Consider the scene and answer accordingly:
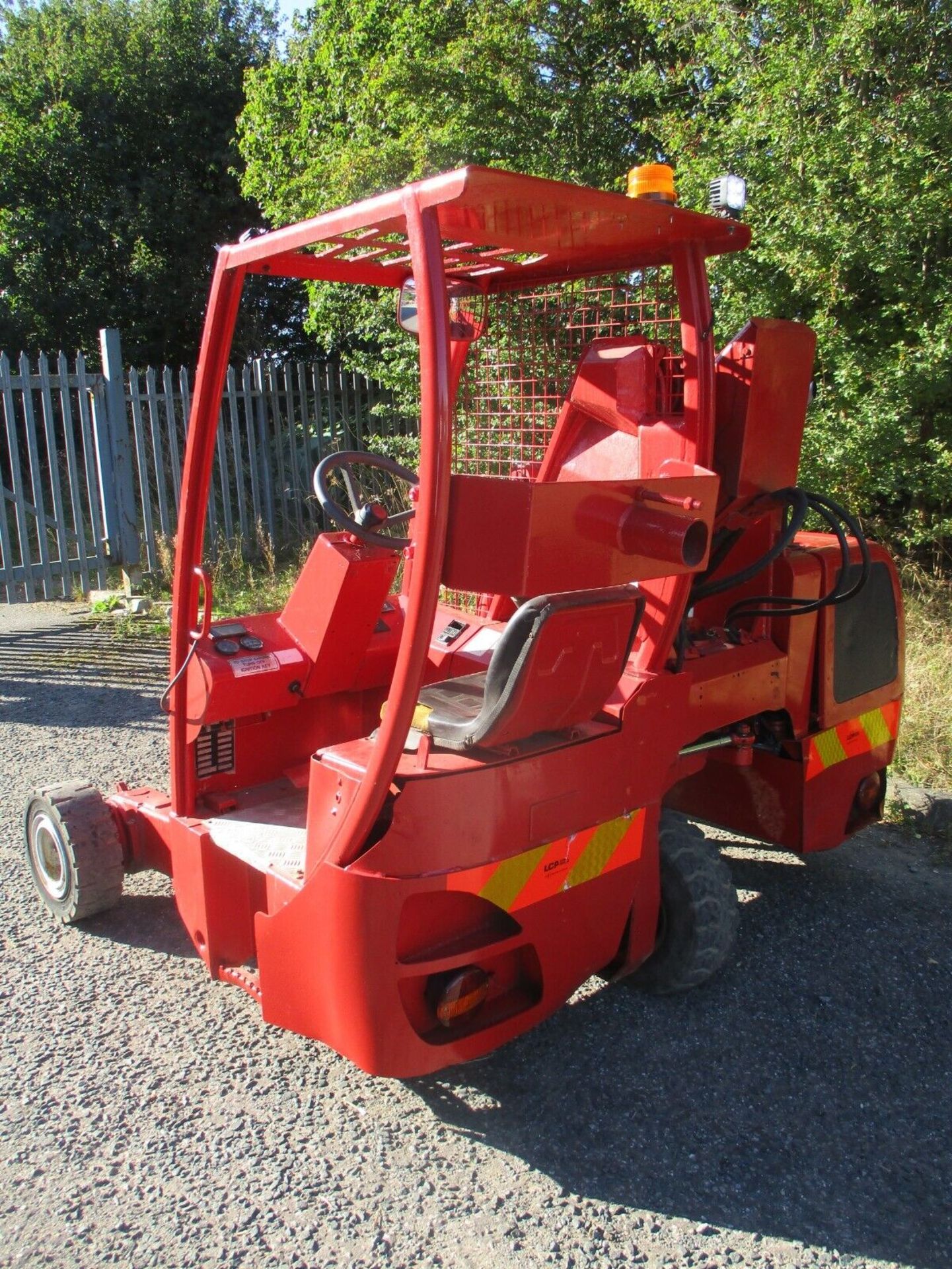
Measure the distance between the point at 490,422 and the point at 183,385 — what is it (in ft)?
20.3

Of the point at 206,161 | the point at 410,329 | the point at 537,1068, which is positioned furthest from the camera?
the point at 206,161

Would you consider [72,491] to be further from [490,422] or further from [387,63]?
[490,422]

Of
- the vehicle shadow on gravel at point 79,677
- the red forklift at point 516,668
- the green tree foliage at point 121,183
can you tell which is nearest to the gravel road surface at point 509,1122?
the red forklift at point 516,668

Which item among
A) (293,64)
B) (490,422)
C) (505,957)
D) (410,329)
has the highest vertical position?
(293,64)

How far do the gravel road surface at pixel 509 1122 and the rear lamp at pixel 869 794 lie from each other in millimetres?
384

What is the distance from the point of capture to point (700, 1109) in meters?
2.82

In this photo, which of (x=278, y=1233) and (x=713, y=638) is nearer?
(x=278, y=1233)

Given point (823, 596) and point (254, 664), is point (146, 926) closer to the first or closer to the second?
point (254, 664)

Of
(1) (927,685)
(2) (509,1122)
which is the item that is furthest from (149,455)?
(2) (509,1122)

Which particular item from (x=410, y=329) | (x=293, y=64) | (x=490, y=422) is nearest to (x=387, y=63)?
(x=293, y=64)

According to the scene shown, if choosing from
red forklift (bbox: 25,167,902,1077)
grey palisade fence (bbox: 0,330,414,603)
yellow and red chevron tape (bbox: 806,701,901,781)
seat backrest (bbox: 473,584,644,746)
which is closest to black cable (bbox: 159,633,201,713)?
red forklift (bbox: 25,167,902,1077)

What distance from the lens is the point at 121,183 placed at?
1555 cm

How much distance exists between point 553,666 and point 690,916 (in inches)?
44.0

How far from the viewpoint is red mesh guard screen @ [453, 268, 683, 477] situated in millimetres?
3361
